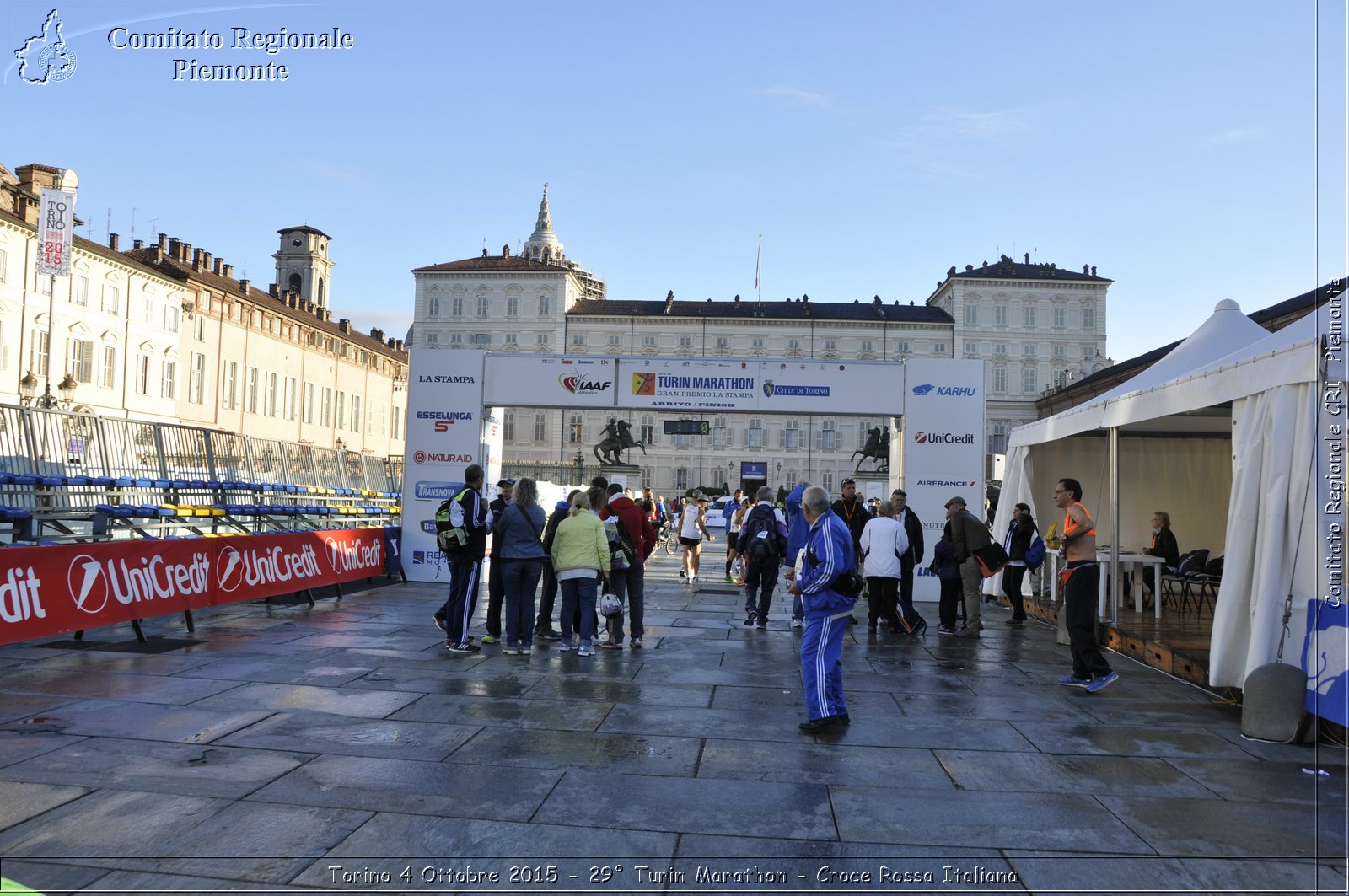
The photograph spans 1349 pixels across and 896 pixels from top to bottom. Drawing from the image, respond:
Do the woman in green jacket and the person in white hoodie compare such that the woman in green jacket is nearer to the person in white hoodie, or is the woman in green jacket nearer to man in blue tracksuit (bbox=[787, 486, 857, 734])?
man in blue tracksuit (bbox=[787, 486, 857, 734])

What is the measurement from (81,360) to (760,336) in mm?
54091

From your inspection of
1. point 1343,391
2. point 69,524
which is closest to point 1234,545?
point 1343,391

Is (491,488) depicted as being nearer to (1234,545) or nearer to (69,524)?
(69,524)

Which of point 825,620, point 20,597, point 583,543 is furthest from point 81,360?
point 825,620

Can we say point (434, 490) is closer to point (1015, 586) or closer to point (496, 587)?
point (496, 587)

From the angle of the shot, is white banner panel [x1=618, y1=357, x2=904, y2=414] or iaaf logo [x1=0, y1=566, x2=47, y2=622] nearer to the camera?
iaaf logo [x1=0, y1=566, x2=47, y2=622]

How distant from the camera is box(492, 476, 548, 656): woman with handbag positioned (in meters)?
9.68

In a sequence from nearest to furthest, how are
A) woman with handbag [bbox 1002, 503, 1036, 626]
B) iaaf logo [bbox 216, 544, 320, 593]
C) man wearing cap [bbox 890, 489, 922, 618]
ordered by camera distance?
iaaf logo [bbox 216, 544, 320, 593] < man wearing cap [bbox 890, 489, 922, 618] < woman with handbag [bbox 1002, 503, 1036, 626]

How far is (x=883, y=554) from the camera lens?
11555 mm

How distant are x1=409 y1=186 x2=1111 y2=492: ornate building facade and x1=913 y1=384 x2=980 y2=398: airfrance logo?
6604 centimetres

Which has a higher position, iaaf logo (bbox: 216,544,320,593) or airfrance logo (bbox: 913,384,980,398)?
airfrance logo (bbox: 913,384,980,398)

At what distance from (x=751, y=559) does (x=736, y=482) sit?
2799 inches

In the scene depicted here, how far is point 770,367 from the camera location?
17031 mm

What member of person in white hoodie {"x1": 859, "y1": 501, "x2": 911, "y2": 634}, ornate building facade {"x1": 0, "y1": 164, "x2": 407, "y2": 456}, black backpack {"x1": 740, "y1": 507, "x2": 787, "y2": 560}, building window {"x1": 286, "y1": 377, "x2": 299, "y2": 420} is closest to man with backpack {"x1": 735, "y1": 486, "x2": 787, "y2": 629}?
black backpack {"x1": 740, "y1": 507, "x2": 787, "y2": 560}
